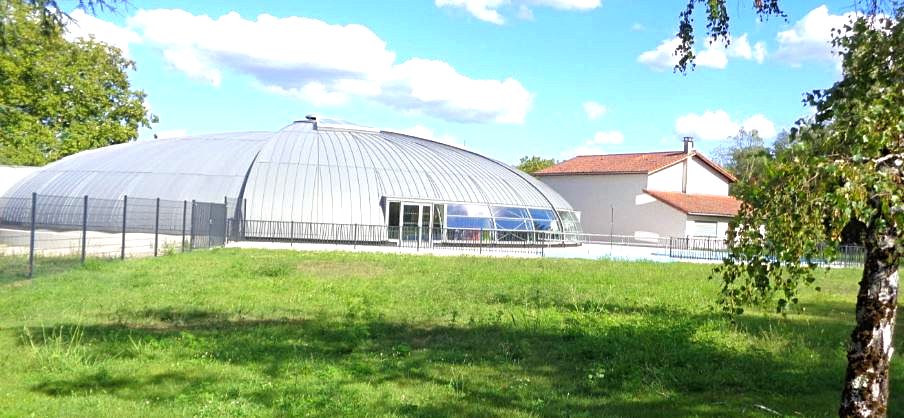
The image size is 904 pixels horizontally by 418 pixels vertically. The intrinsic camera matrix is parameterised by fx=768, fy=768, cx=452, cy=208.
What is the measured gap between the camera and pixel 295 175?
35.1m

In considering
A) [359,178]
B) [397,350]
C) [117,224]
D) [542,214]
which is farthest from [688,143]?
[397,350]

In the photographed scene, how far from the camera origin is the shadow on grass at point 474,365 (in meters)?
7.08

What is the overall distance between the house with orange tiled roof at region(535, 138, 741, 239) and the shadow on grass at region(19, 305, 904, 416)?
37.1 metres

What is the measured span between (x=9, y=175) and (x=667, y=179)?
39.7m

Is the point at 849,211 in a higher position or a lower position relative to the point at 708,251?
higher

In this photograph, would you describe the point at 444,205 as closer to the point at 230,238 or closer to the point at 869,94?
the point at 230,238

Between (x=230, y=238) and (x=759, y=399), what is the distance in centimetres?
2754

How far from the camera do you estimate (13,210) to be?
35812 mm

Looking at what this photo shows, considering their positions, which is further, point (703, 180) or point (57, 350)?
point (703, 180)

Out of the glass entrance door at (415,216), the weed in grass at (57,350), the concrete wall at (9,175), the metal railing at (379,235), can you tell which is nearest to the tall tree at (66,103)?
the concrete wall at (9,175)

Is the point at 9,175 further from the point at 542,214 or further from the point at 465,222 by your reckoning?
the point at 542,214

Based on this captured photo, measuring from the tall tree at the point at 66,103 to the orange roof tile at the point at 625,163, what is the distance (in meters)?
30.4

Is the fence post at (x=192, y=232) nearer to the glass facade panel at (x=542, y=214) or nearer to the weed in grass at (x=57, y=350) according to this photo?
the weed in grass at (x=57, y=350)

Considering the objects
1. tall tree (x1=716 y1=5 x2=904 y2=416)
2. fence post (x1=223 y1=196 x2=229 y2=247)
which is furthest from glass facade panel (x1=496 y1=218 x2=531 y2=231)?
tall tree (x1=716 y1=5 x2=904 y2=416)
